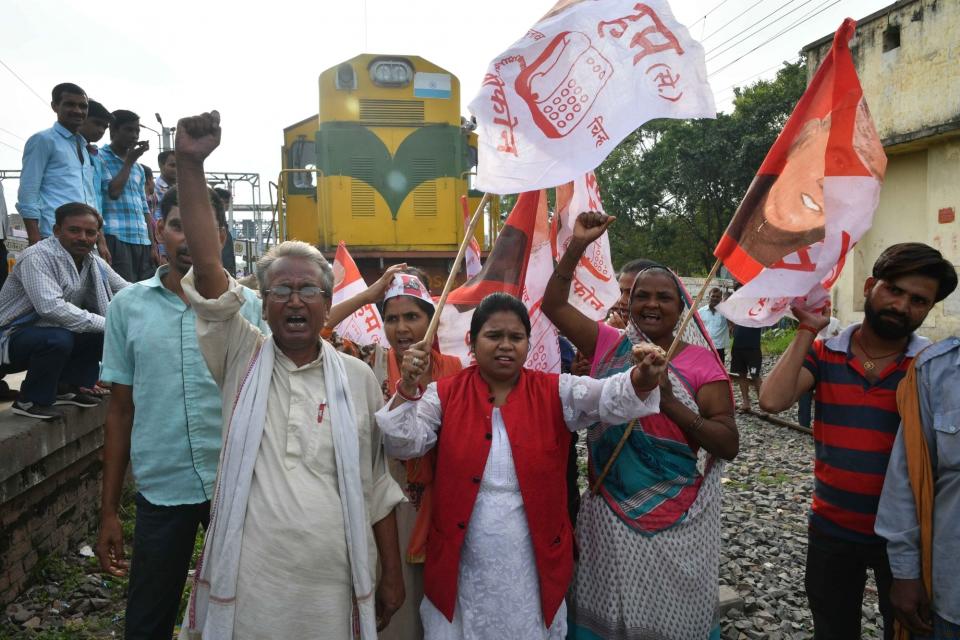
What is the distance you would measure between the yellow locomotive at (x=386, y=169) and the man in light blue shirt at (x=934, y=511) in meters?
6.78

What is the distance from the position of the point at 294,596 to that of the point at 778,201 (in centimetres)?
233

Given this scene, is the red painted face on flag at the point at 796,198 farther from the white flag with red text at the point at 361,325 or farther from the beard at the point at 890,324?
the white flag with red text at the point at 361,325

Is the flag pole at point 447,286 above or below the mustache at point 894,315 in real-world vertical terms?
above

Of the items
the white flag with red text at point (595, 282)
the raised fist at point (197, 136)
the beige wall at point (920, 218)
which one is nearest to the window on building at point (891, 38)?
the beige wall at point (920, 218)

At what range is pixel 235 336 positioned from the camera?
84.5 inches

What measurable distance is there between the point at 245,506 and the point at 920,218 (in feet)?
50.3

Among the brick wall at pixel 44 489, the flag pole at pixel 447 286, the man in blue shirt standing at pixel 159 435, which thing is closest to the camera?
the flag pole at pixel 447 286

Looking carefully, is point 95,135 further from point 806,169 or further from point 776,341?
point 776,341

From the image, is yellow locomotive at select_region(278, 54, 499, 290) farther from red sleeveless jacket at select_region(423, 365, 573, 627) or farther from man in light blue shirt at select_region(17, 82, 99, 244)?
red sleeveless jacket at select_region(423, 365, 573, 627)

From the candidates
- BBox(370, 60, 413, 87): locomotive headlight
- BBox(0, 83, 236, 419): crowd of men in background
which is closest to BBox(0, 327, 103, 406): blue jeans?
BBox(0, 83, 236, 419): crowd of men in background

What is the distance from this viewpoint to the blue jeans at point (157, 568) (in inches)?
95.0

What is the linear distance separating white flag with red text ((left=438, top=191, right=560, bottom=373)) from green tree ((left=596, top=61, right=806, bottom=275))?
18886 mm

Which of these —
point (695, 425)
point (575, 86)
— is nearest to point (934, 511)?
→ point (695, 425)

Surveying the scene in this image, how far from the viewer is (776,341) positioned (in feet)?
64.3
